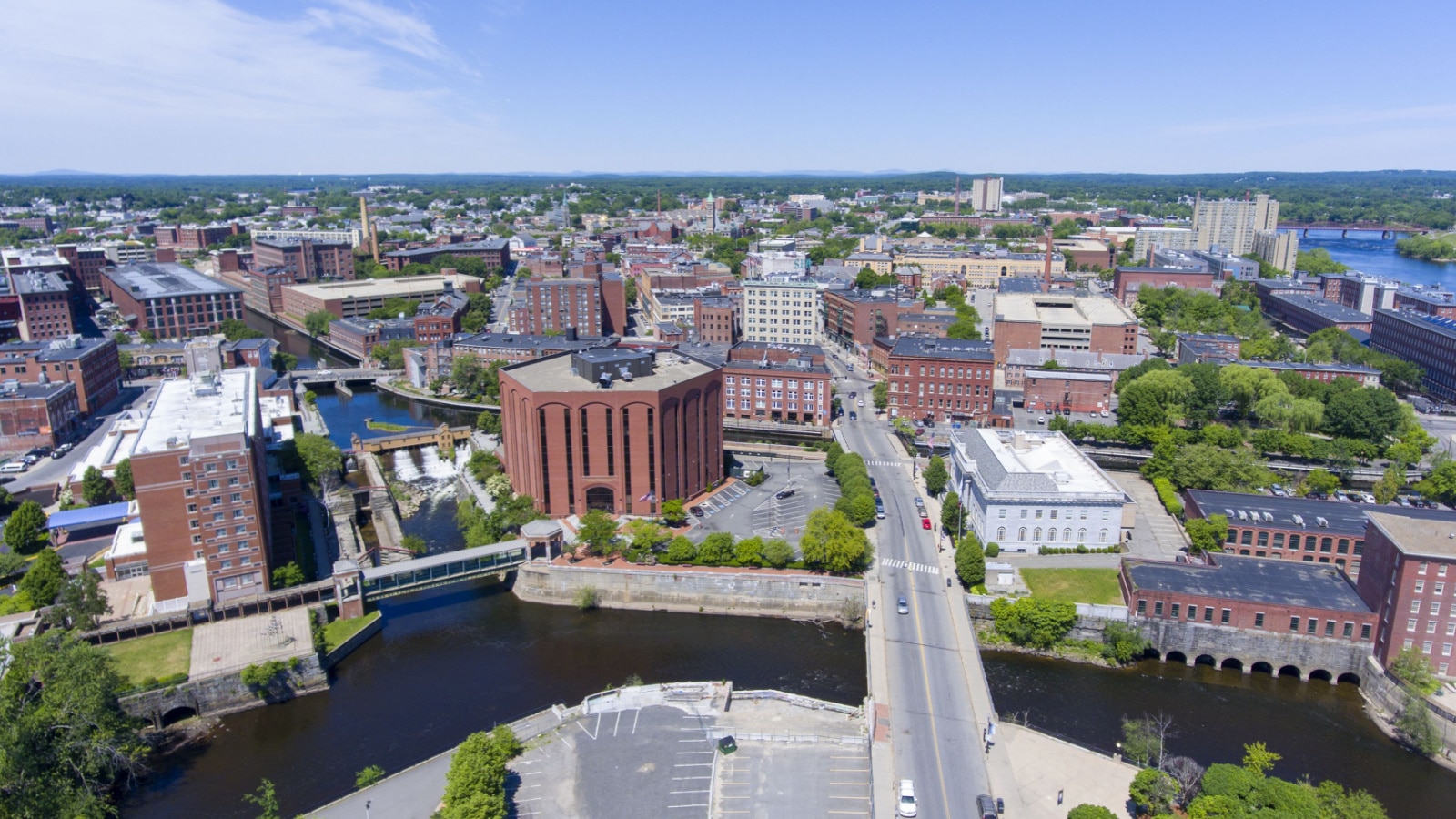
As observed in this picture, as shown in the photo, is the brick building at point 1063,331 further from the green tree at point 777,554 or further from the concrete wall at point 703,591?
the concrete wall at point 703,591

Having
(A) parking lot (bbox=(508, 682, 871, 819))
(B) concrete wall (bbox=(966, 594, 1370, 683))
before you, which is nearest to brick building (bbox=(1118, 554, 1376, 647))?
(B) concrete wall (bbox=(966, 594, 1370, 683))

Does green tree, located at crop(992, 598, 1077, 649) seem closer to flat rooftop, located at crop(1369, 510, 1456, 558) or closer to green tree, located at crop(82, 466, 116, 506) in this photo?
flat rooftop, located at crop(1369, 510, 1456, 558)

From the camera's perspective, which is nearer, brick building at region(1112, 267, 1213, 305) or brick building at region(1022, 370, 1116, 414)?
brick building at region(1022, 370, 1116, 414)

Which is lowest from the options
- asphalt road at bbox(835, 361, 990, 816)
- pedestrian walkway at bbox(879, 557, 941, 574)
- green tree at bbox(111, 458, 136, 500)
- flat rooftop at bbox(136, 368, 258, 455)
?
asphalt road at bbox(835, 361, 990, 816)

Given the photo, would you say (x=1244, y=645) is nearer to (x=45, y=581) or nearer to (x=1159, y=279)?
(x=45, y=581)

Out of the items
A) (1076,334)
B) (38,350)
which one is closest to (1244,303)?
(1076,334)

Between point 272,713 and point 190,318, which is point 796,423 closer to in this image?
point 272,713
